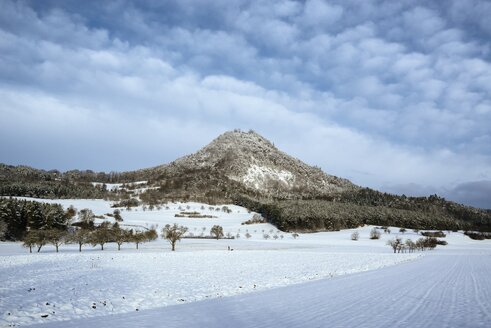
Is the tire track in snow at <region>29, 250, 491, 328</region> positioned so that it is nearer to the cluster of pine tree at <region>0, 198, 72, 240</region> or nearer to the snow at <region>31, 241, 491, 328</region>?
the snow at <region>31, 241, 491, 328</region>

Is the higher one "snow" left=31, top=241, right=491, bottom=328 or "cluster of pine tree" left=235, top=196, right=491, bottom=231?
"cluster of pine tree" left=235, top=196, right=491, bottom=231

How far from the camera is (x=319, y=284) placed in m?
26.2

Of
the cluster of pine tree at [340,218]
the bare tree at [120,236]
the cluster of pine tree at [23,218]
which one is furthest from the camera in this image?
the cluster of pine tree at [340,218]

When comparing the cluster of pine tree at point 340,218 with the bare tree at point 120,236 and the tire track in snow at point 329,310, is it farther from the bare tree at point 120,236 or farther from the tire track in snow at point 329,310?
the tire track in snow at point 329,310

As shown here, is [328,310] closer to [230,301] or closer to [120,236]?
[230,301]

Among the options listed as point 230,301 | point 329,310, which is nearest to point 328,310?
point 329,310

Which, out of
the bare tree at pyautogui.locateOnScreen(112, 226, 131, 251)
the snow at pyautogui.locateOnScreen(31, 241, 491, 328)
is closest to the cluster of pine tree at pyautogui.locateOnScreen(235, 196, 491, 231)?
the bare tree at pyautogui.locateOnScreen(112, 226, 131, 251)

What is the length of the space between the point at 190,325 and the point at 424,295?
15.1 m

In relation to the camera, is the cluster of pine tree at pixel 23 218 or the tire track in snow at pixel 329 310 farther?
the cluster of pine tree at pixel 23 218

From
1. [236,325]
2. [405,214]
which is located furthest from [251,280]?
[405,214]

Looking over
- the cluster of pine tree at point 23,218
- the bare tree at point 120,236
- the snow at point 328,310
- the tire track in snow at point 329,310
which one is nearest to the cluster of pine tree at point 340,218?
the bare tree at point 120,236

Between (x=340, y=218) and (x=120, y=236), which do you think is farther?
(x=340, y=218)

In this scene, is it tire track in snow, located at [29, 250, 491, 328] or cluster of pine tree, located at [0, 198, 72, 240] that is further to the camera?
cluster of pine tree, located at [0, 198, 72, 240]

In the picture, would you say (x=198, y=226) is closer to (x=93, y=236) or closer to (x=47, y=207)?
(x=47, y=207)
